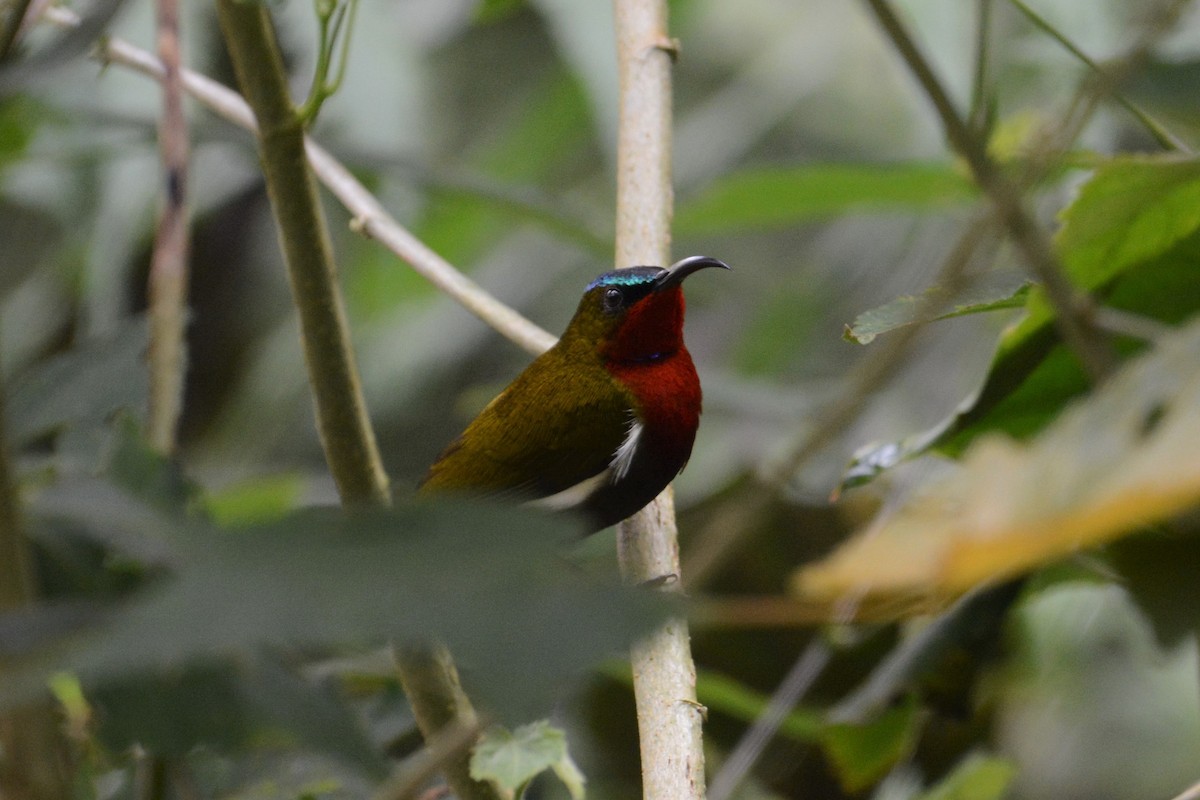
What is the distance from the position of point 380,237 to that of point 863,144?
386cm

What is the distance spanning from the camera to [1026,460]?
553mm

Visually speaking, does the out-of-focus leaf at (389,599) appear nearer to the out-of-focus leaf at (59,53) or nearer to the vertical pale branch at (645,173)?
the out-of-focus leaf at (59,53)

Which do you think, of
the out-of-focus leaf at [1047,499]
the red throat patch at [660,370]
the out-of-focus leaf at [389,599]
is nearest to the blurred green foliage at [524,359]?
the out-of-focus leaf at [389,599]

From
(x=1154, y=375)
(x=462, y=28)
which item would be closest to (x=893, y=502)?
(x=1154, y=375)

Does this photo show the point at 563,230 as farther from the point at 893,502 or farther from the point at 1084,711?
the point at 1084,711

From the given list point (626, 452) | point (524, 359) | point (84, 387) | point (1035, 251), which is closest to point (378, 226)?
point (626, 452)

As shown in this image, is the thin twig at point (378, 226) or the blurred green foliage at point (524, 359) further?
the thin twig at point (378, 226)

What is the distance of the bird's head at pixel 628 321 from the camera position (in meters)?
2.11

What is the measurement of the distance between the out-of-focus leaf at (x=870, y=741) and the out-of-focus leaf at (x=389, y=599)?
1298 millimetres

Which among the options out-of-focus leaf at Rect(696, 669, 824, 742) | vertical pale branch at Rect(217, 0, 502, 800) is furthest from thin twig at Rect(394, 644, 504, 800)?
out-of-focus leaf at Rect(696, 669, 824, 742)

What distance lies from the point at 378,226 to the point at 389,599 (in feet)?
4.85

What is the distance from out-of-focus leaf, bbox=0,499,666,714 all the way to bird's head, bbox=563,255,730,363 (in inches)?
60.8

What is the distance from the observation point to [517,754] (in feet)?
3.96

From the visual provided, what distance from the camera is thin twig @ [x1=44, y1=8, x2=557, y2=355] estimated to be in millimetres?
1886
